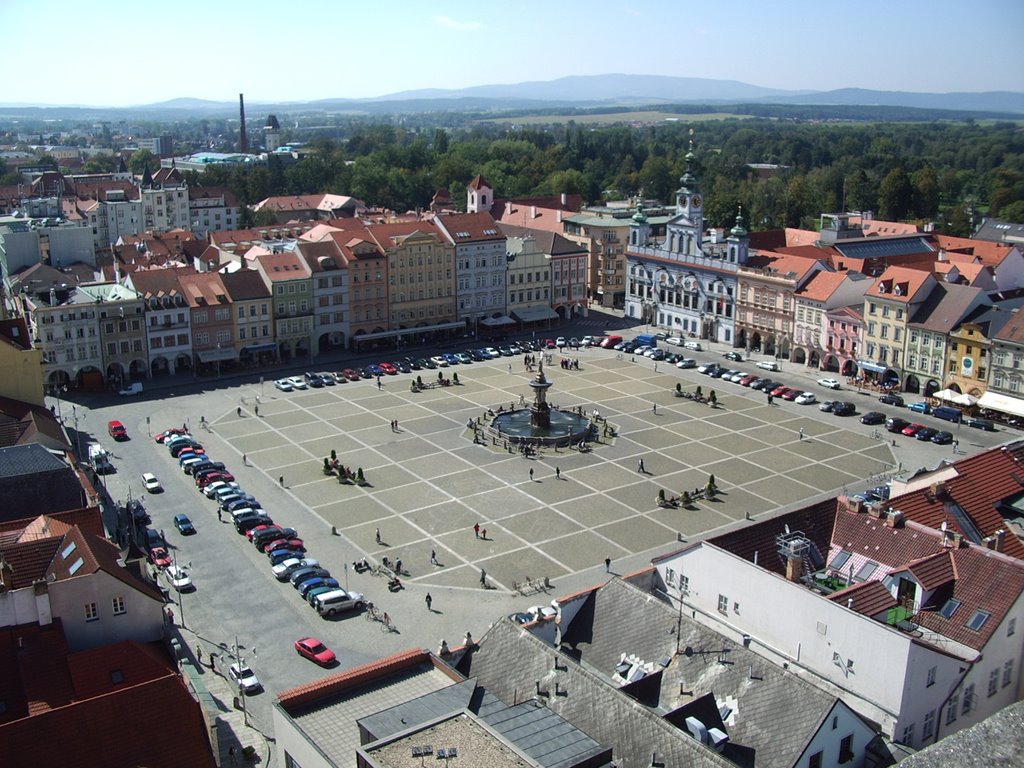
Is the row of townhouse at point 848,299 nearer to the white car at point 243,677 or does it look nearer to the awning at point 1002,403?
the awning at point 1002,403

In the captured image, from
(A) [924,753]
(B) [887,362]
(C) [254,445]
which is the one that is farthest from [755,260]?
(A) [924,753]

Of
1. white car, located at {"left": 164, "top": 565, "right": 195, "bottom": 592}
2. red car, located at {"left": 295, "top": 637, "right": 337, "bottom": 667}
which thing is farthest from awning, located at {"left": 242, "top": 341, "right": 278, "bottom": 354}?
red car, located at {"left": 295, "top": 637, "right": 337, "bottom": 667}

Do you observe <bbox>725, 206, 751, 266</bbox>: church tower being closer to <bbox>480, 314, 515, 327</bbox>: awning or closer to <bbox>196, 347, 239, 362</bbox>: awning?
<bbox>480, 314, 515, 327</bbox>: awning

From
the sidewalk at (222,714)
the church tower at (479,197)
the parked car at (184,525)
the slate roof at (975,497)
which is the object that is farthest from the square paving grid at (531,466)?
the church tower at (479,197)

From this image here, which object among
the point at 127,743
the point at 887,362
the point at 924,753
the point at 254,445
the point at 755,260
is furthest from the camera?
the point at 755,260

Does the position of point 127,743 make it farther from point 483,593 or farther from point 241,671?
point 483,593

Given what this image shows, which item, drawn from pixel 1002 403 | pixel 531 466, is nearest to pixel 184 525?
pixel 531 466
